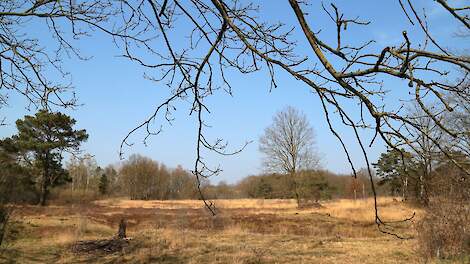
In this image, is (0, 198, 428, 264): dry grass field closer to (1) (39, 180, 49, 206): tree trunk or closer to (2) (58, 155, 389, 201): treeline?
(1) (39, 180, 49, 206): tree trunk

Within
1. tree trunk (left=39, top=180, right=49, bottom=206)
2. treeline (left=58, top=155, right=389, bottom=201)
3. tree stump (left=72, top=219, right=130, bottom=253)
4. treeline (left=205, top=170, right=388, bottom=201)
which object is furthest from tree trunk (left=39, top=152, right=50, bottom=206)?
tree stump (left=72, top=219, right=130, bottom=253)

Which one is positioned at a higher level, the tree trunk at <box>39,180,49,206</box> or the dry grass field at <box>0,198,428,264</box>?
the tree trunk at <box>39,180,49,206</box>

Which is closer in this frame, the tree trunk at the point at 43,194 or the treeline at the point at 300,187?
the tree trunk at the point at 43,194

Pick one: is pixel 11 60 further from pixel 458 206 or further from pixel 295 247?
pixel 295 247

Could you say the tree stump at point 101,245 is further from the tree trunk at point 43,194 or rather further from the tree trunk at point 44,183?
the tree trunk at point 43,194

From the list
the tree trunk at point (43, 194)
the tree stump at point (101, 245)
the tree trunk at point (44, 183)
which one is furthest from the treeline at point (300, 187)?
the tree trunk at point (43, 194)

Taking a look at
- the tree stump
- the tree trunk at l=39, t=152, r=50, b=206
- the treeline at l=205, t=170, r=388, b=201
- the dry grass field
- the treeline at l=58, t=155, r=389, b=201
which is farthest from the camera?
the treeline at l=58, t=155, r=389, b=201

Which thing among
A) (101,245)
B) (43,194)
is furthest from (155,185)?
(101,245)

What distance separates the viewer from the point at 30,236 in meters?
15.8

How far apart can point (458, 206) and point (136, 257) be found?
26.3 ft

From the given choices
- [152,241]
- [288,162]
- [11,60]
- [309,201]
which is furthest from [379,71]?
[309,201]

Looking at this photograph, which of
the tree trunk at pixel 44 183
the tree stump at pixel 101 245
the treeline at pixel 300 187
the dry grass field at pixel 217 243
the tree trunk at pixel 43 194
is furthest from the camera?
the treeline at pixel 300 187

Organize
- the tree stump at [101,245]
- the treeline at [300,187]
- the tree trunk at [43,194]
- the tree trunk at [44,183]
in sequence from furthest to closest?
1. the treeline at [300,187]
2. the tree trunk at [43,194]
3. the tree trunk at [44,183]
4. the tree stump at [101,245]

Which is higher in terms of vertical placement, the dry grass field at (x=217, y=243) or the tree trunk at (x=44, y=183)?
the tree trunk at (x=44, y=183)
